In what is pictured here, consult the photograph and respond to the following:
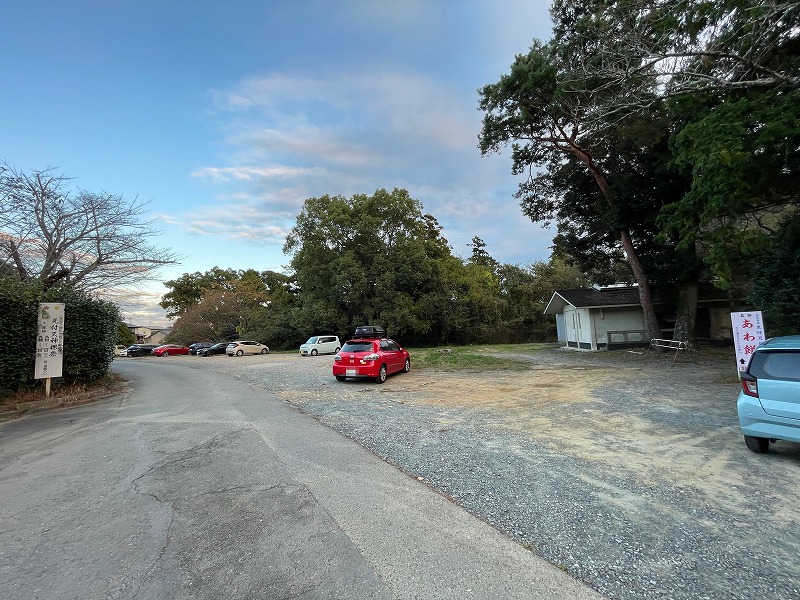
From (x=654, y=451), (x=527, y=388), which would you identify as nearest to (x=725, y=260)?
(x=527, y=388)

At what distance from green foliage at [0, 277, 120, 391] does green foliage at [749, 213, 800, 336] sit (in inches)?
839

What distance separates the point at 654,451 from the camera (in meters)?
5.43

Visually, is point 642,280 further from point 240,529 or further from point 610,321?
point 240,529

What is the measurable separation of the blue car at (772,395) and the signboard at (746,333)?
5221 mm

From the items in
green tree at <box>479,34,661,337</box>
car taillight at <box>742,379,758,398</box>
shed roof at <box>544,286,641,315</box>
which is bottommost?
car taillight at <box>742,379,758,398</box>

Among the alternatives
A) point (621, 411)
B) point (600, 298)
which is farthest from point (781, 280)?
point (600, 298)

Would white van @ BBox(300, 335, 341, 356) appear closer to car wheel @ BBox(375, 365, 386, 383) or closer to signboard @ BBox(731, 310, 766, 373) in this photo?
car wheel @ BBox(375, 365, 386, 383)

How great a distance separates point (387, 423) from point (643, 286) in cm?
1884

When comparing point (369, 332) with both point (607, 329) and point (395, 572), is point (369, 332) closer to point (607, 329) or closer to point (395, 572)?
point (607, 329)

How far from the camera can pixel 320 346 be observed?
2969 cm

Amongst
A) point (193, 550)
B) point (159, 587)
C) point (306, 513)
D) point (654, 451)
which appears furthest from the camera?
point (654, 451)

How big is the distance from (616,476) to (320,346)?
26544 mm

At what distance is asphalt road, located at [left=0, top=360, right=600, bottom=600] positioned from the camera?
268cm

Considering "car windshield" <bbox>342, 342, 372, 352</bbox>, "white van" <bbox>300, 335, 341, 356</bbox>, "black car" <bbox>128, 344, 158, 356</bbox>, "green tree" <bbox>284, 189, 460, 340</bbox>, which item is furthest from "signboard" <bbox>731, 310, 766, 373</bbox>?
"black car" <bbox>128, 344, 158, 356</bbox>
